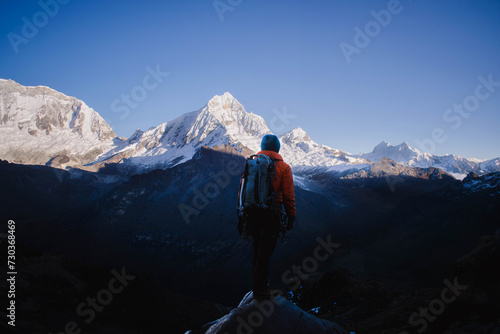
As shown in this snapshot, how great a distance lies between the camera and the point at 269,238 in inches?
227

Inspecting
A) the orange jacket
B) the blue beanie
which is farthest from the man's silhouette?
the blue beanie

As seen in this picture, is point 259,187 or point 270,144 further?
point 270,144

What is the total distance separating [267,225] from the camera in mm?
5746

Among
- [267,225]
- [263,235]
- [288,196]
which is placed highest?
[288,196]

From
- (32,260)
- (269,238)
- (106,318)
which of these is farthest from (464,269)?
(32,260)

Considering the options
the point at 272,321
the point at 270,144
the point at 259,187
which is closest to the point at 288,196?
the point at 259,187

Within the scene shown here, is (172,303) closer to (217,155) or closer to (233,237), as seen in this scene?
(233,237)

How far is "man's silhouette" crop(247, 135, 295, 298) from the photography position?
18.8 feet

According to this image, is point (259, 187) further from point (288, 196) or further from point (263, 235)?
point (263, 235)

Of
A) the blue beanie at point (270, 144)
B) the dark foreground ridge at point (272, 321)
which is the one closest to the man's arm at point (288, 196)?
the blue beanie at point (270, 144)

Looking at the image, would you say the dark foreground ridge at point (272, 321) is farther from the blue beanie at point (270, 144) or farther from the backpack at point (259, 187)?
the blue beanie at point (270, 144)

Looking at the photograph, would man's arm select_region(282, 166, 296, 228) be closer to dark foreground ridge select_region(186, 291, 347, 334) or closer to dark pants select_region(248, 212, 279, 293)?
dark pants select_region(248, 212, 279, 293)

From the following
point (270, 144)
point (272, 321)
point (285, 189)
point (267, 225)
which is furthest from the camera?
point (270, 144)

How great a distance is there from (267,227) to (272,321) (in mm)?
2248
